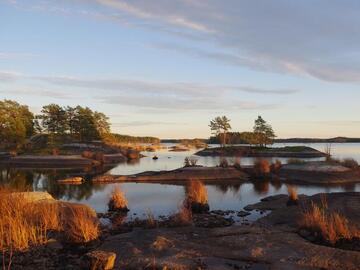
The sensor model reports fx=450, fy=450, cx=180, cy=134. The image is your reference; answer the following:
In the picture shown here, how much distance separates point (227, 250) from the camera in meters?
14.5

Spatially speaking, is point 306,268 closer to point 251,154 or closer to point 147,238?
point 147,238

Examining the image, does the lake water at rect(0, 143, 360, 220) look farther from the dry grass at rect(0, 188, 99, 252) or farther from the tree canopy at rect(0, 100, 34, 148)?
the tree canopy at rect(0, 100, 34, 148)

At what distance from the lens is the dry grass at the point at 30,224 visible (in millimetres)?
14266

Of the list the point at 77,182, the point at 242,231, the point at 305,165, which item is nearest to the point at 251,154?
the point at 305,165

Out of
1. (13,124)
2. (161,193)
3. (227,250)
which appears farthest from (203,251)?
(13,124)

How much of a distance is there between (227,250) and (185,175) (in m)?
31.0

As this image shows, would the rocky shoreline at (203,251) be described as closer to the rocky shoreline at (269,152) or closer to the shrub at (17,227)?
the shrub at (17,227)

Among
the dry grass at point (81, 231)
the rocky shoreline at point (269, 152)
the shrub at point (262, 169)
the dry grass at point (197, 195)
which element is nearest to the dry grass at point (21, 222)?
the dry grass at point (81, 231)

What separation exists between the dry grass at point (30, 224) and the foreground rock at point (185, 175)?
25.1 meters

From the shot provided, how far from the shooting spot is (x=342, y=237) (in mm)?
15500

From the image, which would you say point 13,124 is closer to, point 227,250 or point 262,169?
point 262,169

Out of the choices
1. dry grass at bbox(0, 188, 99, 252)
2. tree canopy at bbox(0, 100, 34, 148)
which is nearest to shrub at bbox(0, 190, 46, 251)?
dry grass at bbox(0, 188, 99, 252)

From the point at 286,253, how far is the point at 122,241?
577 centimetres

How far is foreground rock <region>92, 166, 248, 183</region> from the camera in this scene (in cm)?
4447
